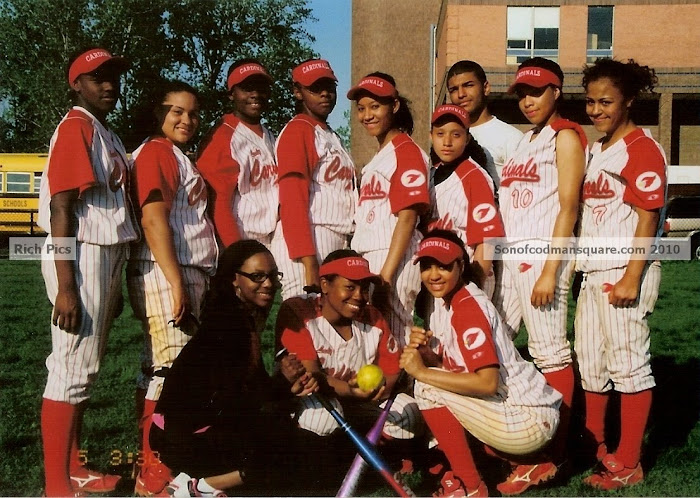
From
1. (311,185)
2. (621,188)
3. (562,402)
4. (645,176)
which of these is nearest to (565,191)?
(621,188)

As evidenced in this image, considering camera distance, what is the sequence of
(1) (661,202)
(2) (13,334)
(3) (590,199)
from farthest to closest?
(2) (13,334) < (3) (590,199) < (1) (661,202)

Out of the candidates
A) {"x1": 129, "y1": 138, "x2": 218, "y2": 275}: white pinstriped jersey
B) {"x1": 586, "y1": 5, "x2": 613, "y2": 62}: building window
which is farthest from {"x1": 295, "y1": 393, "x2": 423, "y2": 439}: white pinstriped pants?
{"x1": 586, "y1": 5, "x2": 613, "y2": 62}: building window

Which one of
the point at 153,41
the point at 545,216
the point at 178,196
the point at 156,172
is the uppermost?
the point at 153,41

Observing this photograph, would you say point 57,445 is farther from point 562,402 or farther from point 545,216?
point 545,216

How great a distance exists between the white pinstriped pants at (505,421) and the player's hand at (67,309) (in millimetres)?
1606

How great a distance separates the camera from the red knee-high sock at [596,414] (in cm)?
373

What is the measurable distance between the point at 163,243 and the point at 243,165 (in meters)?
0.64

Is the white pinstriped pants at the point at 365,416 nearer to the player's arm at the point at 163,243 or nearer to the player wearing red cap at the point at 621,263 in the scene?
the player's arm at the point at 163,243

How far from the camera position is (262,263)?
10.7 ft

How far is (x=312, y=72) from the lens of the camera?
12.3 ft

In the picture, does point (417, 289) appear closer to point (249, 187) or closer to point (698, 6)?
point (249, 187)

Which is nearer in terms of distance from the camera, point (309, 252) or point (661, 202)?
point (661, 202)

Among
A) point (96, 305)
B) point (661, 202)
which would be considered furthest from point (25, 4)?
point (661, 202)

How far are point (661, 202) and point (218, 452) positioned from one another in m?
2.22
